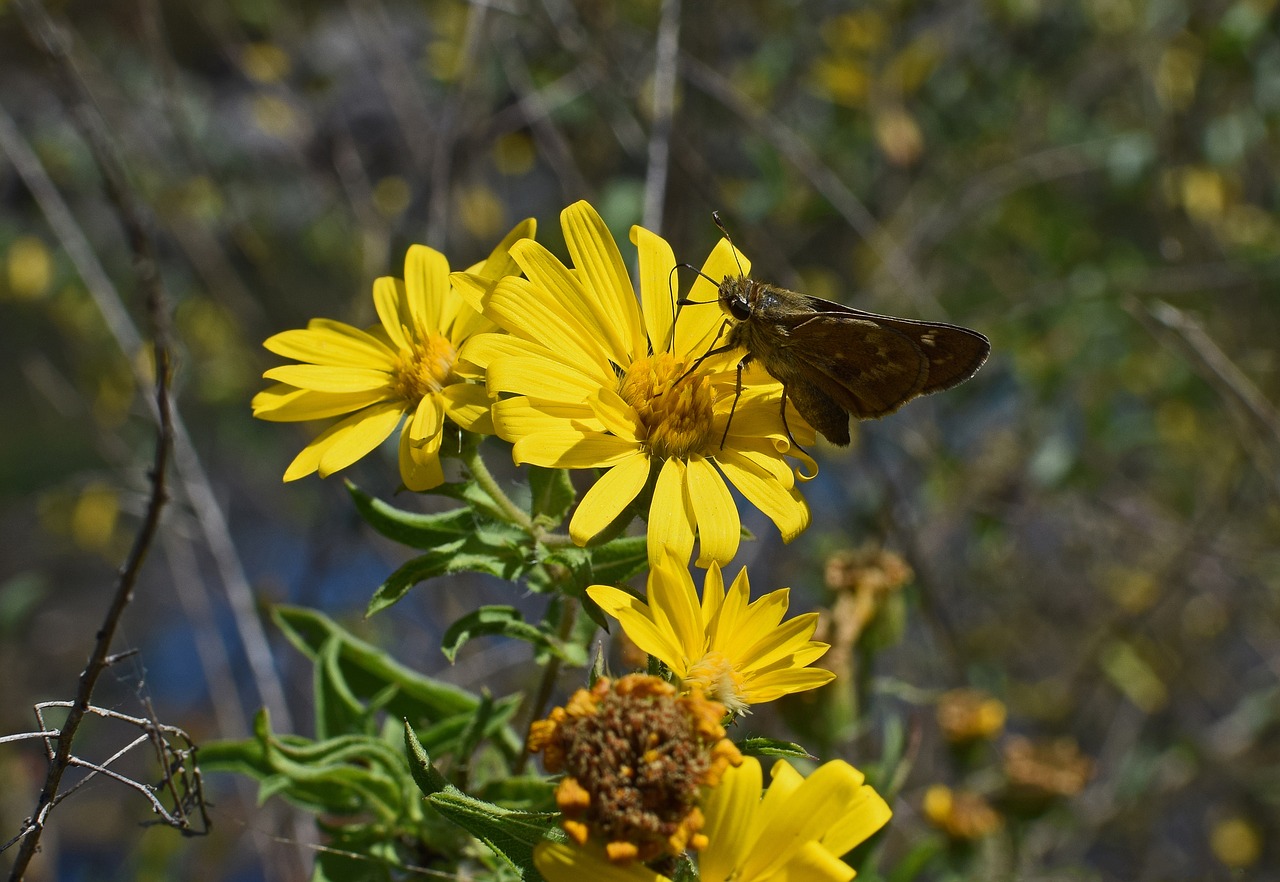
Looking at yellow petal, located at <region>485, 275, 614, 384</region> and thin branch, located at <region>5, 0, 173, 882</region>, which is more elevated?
yellow petal, located at <region>485, 275, 614, 384</region>

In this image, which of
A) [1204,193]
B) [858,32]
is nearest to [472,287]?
[858,32]

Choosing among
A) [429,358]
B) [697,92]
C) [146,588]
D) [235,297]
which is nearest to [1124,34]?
[697,92]

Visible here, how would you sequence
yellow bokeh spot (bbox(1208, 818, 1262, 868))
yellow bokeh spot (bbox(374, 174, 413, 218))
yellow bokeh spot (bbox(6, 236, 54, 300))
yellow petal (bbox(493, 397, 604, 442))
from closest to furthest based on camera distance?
yellow petal (bbox(493, 397, 604, 442)) → yellow bokeh spot (bbox(1208, 818, 1262, 868)) → yellow bokeh spot (bbox(6, 236, 54, 300)) → yellow bokeh spot (bbox(374, 174, 413, 218))

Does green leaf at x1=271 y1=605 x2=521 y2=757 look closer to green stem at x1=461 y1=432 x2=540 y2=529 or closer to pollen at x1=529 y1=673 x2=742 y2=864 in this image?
green stem at x1=461 y1=432 x2=540 y2=529

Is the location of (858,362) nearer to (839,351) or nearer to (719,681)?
(839,351)

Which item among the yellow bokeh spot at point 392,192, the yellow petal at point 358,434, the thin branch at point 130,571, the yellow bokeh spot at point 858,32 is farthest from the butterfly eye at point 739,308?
the yellow bokeh spot at point 392,192

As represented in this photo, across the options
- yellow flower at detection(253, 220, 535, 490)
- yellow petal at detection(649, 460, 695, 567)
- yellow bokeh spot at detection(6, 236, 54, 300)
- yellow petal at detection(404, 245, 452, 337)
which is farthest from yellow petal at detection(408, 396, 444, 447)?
yellow bokeh spot at detection(6, 236, 54, 300)

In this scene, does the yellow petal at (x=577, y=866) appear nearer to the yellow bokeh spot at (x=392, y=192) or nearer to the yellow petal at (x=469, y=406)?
the yellow petal at (x=469, y=406)
